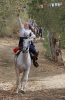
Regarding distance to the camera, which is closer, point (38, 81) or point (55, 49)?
point (38, 81)

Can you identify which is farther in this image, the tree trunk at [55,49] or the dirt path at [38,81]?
the tree trunk at [55,49]

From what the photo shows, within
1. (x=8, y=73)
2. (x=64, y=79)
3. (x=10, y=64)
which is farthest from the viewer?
(x=10, y=64)

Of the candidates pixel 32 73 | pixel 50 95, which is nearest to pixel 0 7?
pixel 50 95

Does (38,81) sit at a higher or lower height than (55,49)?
higher

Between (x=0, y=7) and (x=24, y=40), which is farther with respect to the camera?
(x=0, y=7)

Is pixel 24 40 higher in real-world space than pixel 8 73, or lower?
higher

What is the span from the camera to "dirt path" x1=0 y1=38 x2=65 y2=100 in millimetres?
10609

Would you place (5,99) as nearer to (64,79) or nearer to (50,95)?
(50,95)

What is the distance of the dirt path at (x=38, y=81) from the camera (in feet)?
34.8

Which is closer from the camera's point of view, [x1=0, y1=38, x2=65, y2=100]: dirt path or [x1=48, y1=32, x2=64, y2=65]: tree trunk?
[x1=0, y1=38, x2=65, y2=100]: dirt path

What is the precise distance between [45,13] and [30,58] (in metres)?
7.62

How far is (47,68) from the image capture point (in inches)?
750

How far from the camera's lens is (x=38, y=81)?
47.7 feet

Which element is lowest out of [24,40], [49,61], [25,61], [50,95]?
[49,61]
